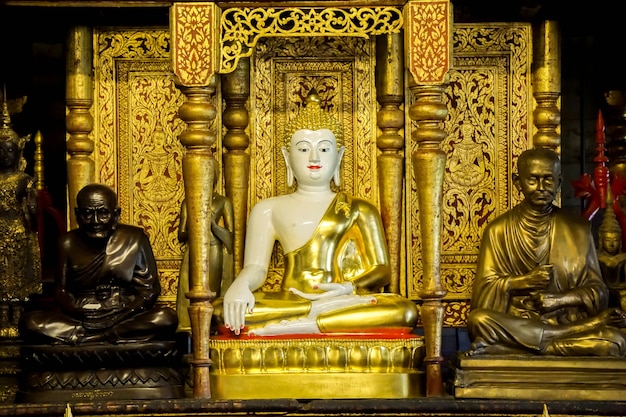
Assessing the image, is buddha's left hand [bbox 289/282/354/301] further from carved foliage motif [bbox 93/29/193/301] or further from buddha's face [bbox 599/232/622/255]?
buddha's face [bbox 599/232/622/255]

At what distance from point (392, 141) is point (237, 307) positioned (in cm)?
159

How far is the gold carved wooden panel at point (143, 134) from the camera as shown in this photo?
11000 millimetres

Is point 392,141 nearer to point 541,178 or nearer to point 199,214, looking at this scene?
point 541,178

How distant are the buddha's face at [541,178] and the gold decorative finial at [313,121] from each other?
48.3 inches

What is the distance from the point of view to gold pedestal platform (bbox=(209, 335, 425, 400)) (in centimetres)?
983

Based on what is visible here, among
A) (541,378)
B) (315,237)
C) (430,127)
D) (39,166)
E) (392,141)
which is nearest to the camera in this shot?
(541,378)

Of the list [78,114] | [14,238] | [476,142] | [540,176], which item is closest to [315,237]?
[476,142]

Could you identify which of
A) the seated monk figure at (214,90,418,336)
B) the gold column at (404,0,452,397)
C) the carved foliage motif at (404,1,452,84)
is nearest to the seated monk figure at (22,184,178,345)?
the seated monk figure at (214,90,418,336)

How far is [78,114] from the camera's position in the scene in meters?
10.9

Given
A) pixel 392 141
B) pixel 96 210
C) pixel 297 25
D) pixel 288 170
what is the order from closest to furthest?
pixel 297 25
pixel 96 210
pixel 288 170
pixel 392 141

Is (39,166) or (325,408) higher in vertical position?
(39,166)

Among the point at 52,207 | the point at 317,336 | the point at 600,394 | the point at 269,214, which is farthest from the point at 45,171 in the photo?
the point at 600,394

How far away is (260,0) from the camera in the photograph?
9.87 metres

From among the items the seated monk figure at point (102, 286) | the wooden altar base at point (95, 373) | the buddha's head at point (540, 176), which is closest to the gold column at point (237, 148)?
the seated monk figure at point (102, 286)
